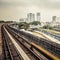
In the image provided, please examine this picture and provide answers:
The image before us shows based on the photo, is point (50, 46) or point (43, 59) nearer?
point (43, 59)

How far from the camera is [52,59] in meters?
10.1

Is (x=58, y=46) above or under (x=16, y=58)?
above

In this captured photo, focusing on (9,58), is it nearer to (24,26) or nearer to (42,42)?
(42,42)

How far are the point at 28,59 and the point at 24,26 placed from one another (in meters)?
58.8

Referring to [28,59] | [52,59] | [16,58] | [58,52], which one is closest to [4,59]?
[16,58]

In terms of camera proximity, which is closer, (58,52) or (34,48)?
(58,52)

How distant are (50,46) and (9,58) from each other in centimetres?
587

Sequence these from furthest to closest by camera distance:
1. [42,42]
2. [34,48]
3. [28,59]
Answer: [42,42]
[34,48]
[28,59]

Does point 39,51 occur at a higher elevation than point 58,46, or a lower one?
lower

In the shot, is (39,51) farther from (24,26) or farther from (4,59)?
A: (24,26)

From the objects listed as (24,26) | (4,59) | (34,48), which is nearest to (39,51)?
(34,48)

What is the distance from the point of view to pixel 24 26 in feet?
227

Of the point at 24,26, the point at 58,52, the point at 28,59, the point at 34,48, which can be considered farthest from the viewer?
the point at 24,26

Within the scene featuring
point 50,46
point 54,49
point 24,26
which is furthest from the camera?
point 24,26
